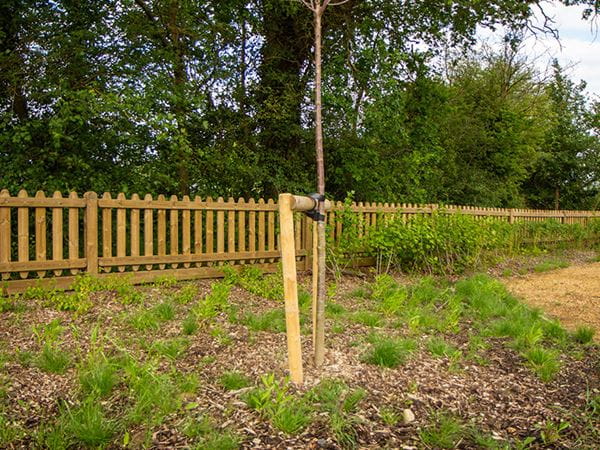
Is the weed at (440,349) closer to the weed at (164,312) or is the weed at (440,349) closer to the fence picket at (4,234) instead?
the weed at (164,312)

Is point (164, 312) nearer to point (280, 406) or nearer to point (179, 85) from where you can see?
point (280, 406)

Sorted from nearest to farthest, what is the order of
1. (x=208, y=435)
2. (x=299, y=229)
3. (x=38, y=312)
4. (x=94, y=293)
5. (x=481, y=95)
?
(x=208, y=435) → (x=38, y=312) → (x=94, y=293) → (x=299, y=229) → (x=481, y=95)

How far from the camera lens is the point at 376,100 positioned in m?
8.31

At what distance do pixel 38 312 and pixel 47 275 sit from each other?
4.74ft

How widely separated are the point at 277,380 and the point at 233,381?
266 millimetres

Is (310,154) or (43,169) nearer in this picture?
(43,169)

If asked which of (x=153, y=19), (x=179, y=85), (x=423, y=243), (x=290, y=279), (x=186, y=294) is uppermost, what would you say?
(x=153, y=19)

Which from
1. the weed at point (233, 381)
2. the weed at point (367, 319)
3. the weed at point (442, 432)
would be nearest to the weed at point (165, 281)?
the weed at point (367, 319)

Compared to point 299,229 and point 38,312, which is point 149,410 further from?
point 299,229

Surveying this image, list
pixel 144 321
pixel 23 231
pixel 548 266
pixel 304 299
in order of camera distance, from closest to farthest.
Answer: pixel 144 321 → pixel 23 231 → pixel 304 299 → pixel 548 266

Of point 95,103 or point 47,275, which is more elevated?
point 95,103

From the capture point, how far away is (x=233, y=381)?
2701 mm

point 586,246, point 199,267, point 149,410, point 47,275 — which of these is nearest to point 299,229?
point 199,267

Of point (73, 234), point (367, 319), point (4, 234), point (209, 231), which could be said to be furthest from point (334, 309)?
point (4, 234)
